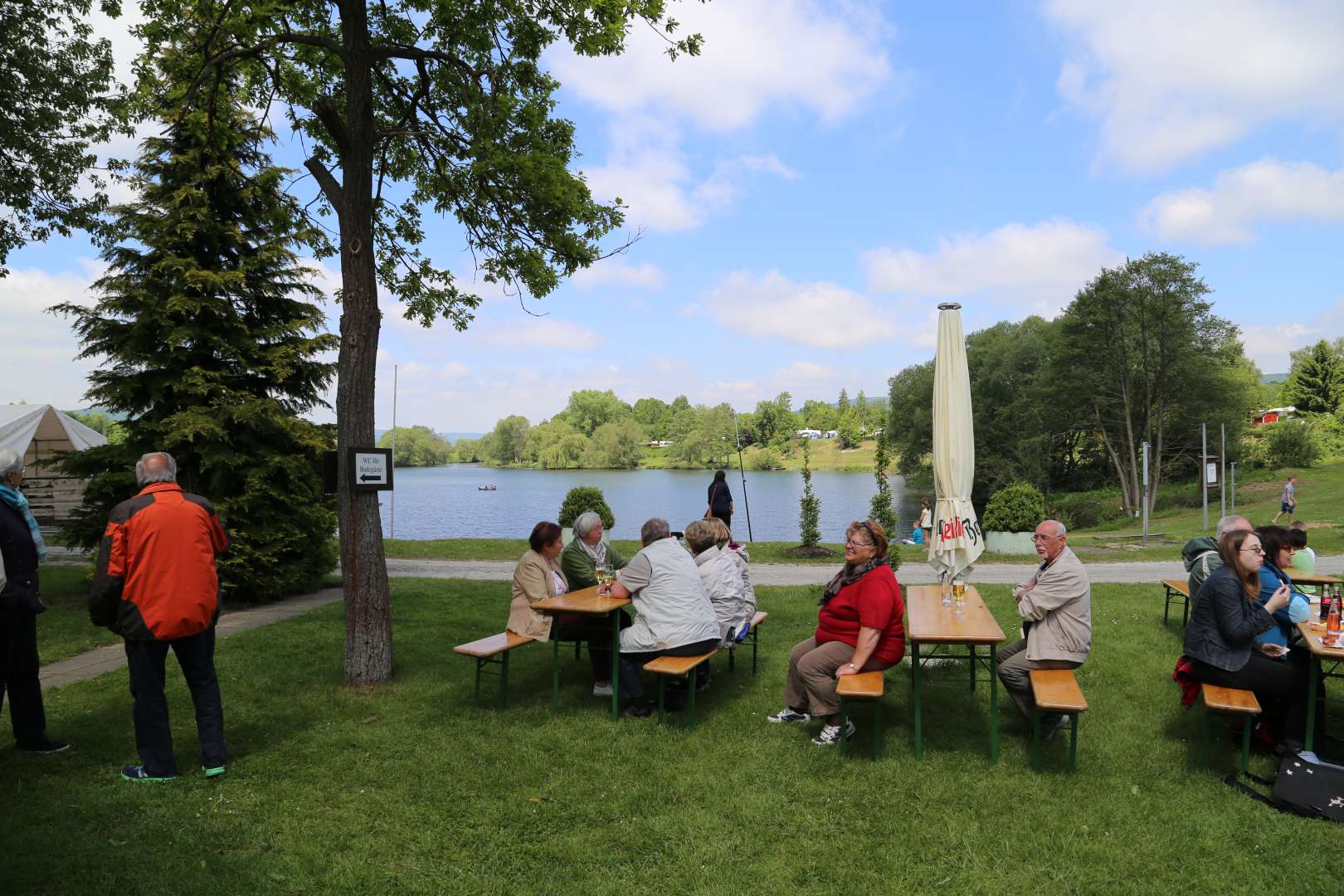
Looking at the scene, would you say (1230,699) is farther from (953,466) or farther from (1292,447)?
(1292,447)

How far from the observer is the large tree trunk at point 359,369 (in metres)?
6.36

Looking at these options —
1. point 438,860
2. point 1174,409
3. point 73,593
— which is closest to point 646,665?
point 438,860

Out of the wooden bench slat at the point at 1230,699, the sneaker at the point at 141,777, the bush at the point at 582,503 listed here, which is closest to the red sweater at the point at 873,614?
the wooden bench slat at the point at 1230,699

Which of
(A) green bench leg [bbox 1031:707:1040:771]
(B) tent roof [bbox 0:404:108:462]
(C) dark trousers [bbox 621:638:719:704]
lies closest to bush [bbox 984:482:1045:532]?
(C) dark trousers [bbox 621:638:719:704]

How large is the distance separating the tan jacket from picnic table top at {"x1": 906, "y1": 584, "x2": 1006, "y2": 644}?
2.70 metres

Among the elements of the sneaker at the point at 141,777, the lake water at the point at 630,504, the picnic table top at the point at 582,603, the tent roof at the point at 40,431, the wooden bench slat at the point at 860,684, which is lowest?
the lake water at the point at 630,504

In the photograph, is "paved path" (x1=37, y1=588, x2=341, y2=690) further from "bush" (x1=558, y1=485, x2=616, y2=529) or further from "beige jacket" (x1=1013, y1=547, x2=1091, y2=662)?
"beige jacket" (x1=1013, y1=547, x2=1091, y2=662)

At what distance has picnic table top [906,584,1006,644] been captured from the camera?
15.9 ft

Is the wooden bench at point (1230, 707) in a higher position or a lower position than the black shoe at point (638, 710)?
higher

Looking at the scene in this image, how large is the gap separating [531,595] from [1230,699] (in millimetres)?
4541

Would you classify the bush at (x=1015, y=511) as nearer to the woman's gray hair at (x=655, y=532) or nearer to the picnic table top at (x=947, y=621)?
the picnic table top at (x=947, y=621)

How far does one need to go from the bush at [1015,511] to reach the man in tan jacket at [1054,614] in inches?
463

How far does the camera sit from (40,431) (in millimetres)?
24016

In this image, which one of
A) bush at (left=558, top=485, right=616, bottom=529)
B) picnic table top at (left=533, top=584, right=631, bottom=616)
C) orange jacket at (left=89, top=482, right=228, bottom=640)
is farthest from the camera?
bush at (left=558, top=485, right=616, bottom=529)
